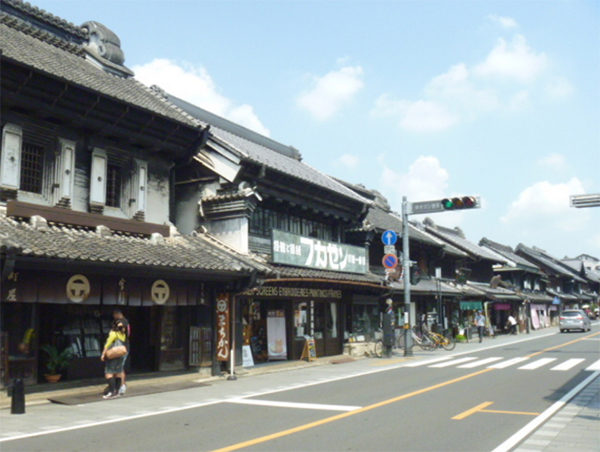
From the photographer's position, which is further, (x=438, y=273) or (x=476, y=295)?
(x=476, y=295)

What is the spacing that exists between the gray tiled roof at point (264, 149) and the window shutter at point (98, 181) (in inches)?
217

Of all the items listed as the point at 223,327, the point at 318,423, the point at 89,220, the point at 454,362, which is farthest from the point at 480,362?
the point at 89,220

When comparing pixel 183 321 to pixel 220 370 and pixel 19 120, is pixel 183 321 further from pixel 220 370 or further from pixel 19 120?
pixel 19 120

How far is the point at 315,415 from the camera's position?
34.3ft

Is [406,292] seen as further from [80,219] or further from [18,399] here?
[18,399]

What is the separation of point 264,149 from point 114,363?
49.2 ft

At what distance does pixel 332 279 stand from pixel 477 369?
5708mm

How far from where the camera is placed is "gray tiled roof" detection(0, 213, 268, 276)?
38.8 ft

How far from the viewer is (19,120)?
13.9m

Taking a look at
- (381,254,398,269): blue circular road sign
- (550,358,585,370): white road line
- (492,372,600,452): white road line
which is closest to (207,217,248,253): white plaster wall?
(381,254,398,269): blue circular road sign

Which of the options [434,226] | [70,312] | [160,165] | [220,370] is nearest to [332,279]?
[220,370]

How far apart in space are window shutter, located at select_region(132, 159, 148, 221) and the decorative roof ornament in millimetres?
4589

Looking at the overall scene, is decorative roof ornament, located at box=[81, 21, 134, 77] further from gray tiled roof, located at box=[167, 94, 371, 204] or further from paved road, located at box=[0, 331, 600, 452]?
paved road, located at box=[0, 331, 600, 452]

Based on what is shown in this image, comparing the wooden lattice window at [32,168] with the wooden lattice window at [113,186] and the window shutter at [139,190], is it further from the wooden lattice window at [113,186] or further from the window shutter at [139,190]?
the window shutter at [139,190]
